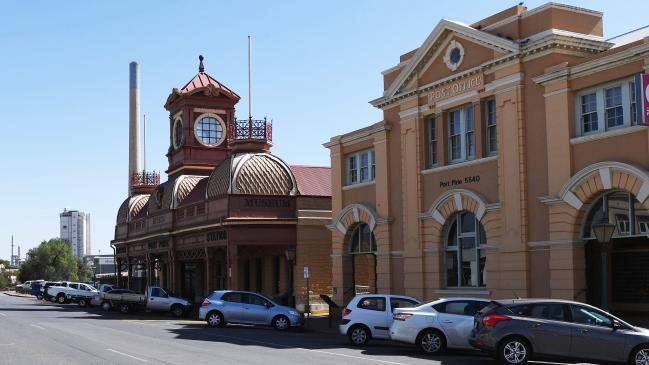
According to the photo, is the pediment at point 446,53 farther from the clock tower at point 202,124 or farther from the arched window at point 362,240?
the clock tower at point 202,124

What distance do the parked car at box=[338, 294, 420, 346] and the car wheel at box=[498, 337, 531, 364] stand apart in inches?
241

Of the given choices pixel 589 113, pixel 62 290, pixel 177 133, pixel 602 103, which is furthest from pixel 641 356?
pixel 62 290

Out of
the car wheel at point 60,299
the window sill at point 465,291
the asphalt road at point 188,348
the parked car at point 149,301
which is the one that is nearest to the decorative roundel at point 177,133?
the parked car at point 149,301

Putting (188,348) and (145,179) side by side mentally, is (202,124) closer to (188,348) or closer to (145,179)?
(145,179)

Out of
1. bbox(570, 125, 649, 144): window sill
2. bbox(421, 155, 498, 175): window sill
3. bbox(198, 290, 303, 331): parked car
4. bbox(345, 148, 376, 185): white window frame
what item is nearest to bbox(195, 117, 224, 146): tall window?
bbox(345, 148, 376, 185): white window frame

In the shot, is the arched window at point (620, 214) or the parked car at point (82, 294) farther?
the parked car at point (82, 294)

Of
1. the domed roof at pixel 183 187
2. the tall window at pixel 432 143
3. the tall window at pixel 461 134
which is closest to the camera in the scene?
the tall window at pixel 461 134

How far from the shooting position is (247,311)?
103ft

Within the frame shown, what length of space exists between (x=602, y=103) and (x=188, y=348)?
12648 millimetres

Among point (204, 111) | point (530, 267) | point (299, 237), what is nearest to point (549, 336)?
point (530, 267)

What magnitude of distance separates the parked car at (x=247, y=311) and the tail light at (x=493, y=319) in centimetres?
1359

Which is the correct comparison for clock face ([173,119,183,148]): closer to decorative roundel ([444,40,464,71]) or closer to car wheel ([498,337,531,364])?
decorative roundel ([444,40,464,71])

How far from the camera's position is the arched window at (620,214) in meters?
22.0

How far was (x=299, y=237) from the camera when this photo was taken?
1651 inches
